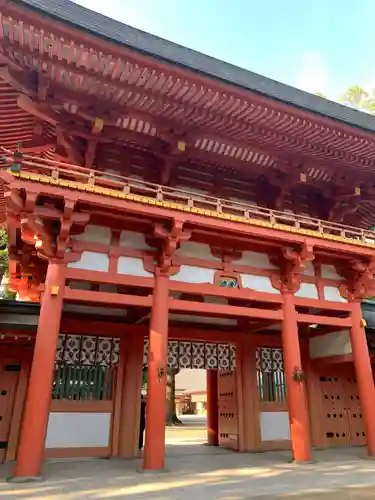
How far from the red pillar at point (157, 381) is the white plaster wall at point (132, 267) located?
345mm

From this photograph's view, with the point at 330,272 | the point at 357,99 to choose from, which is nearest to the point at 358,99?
the point at 357,99

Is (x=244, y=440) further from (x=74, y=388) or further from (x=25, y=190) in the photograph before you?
(x=25, y=190)

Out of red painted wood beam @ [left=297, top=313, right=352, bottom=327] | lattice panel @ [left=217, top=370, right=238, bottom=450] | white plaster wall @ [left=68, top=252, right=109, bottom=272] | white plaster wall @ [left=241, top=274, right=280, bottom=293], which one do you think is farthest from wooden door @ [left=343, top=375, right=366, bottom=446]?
white plaster wall @ [left=68, top=252, right=109, bottom=272]

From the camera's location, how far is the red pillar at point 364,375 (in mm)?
9156

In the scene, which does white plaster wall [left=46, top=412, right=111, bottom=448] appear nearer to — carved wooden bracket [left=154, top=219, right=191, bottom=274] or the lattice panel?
the lattice panel

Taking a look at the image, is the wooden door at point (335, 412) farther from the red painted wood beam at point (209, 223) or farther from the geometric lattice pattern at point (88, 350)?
the geometric lattice pattern at point (88, 350)

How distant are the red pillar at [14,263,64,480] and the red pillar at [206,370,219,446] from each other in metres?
7.77

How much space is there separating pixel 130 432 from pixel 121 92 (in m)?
8.27

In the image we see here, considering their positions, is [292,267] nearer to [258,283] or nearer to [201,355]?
[258,283]

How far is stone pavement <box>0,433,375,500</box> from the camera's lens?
551 cm

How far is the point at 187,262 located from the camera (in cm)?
906

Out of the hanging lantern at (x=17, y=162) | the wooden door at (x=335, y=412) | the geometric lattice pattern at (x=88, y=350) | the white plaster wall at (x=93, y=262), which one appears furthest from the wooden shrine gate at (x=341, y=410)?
the hanging lantern at (x=17, y=162)

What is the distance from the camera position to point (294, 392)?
869 centimetres

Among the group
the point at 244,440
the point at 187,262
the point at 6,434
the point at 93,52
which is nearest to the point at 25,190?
the point at 93,52
